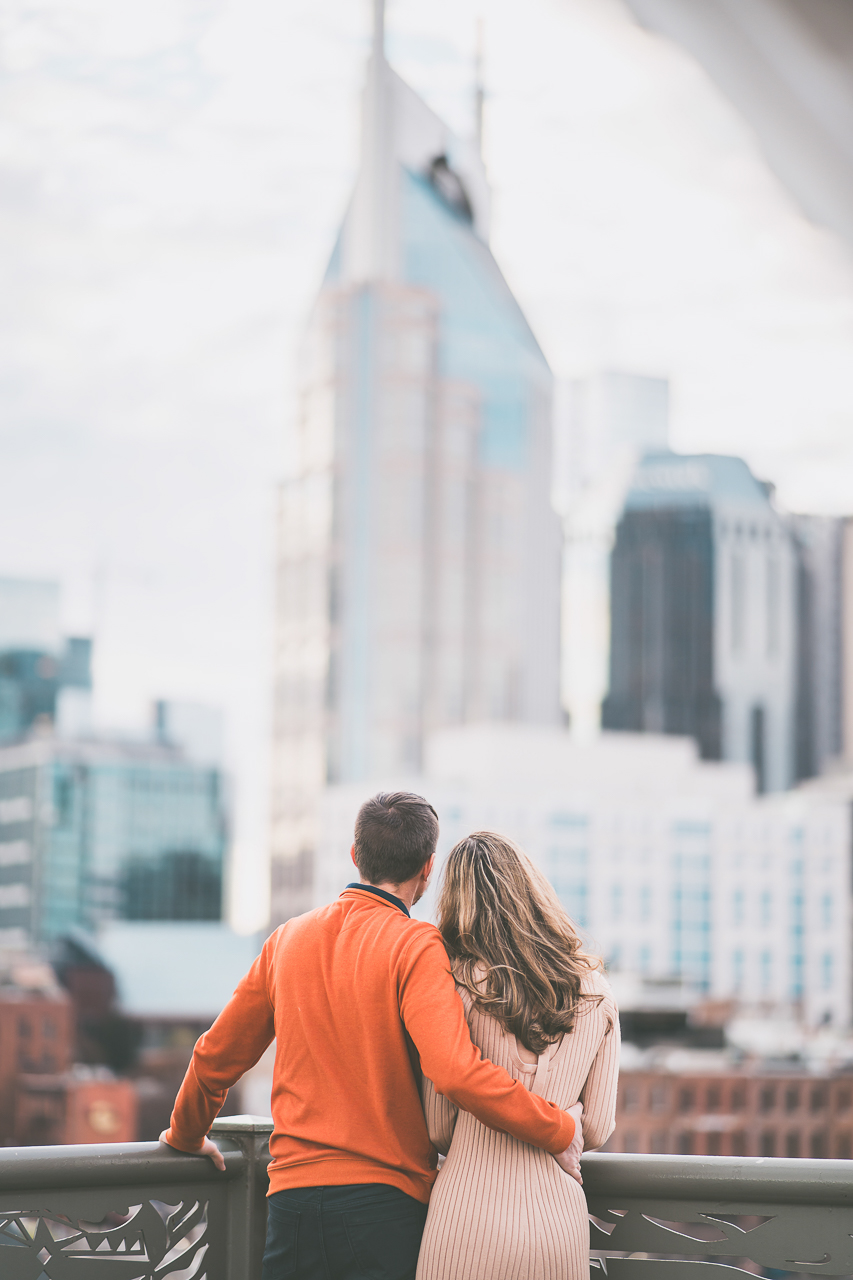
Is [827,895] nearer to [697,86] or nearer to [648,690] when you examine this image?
[648,690]

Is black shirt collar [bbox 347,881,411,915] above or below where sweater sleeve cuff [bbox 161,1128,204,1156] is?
above

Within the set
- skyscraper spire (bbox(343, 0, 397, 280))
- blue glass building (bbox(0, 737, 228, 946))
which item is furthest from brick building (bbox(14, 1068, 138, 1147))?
skyscraper spire (bbox(343, 0, 397, 280))

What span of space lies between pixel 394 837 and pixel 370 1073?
0.38 meters

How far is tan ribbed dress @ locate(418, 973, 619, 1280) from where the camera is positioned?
2.13 meters

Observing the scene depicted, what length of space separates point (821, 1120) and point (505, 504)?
54.9m

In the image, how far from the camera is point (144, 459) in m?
94.4

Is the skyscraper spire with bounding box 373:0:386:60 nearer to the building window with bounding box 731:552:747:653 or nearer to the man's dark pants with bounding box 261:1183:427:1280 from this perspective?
the building window with bounding box 731:552:747:653

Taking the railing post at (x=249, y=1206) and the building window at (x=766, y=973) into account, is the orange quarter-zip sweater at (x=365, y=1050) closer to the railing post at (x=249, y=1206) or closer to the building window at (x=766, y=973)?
the railing post at (x=249, y=1206)

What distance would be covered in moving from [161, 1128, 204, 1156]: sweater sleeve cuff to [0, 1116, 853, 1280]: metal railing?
0.02 meters

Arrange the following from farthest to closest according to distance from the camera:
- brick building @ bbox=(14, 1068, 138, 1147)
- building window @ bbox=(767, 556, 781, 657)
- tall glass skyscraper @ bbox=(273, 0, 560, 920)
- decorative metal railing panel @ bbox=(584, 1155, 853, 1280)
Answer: building window @ bbox=(767, 556, 781, 657), tall glass skyscraper @ bbox=(273, 0, 560, 920), brick building @ bbox=(14, 1068, 138, 1147), decorative metal railing panel @ bbox=(584, 1155, 853, 1280)

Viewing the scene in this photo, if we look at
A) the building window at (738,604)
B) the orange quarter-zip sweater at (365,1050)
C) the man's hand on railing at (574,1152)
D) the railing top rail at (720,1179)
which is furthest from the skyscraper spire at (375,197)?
the man's hand on railing at (574,1152)

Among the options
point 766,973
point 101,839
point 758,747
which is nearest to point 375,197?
point 758,747

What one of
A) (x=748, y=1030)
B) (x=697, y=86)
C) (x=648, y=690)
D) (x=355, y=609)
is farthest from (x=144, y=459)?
(x=697, y=86)

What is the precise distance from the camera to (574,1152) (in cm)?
222
